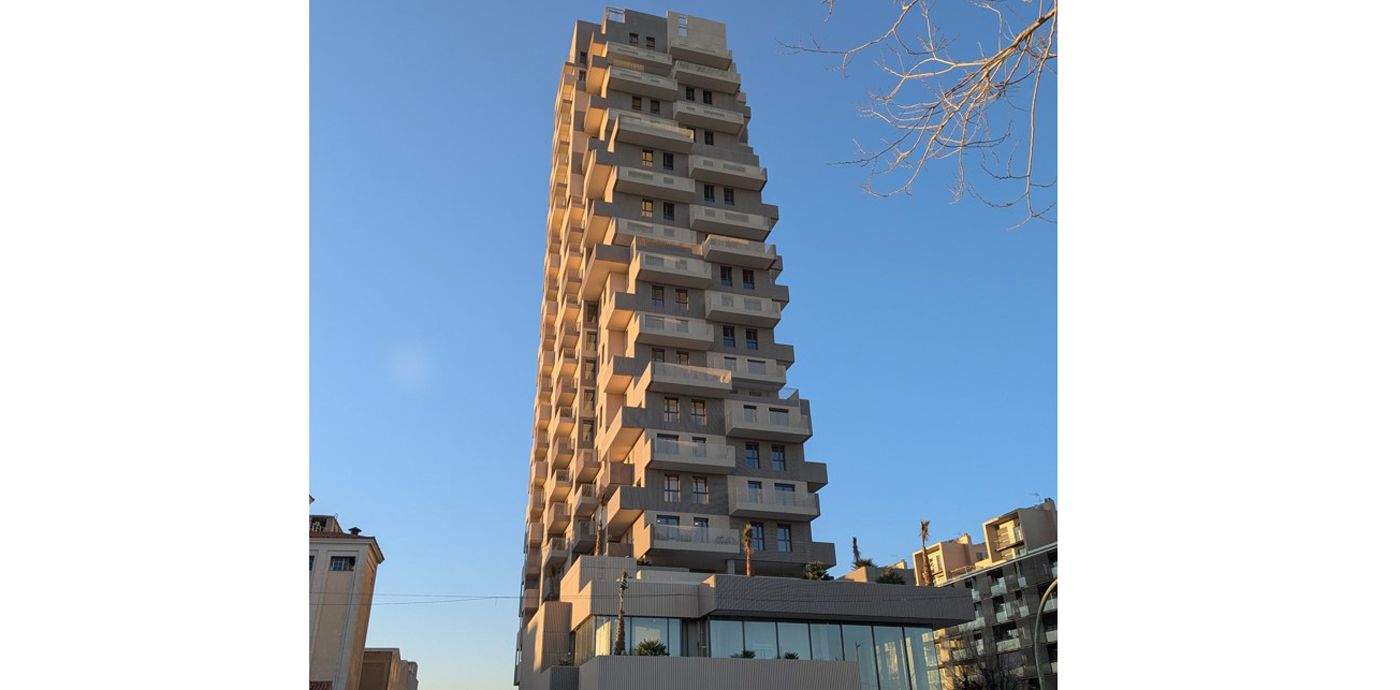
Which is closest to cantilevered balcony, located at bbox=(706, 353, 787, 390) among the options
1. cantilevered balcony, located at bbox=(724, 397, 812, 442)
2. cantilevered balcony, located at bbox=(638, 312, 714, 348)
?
cantilevered balcony, located at bbox=(638, 312, 714, 348)

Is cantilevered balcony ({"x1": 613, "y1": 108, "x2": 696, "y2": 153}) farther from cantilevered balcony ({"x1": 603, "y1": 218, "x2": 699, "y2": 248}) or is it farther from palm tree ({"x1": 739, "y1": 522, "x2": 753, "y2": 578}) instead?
palm tree ({"x1": 739, "y1": 522, "x2": 753, "y2": 578})

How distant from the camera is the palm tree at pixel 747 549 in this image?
31719mm

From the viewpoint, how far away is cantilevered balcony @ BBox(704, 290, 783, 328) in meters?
39.0

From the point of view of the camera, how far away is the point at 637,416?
34.9 meters

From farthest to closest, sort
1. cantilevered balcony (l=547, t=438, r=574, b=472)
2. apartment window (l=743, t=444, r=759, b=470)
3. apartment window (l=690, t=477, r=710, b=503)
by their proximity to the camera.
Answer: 1. cantilevered balcony (l=547, t=438, r=574, b=472)
2. apartment window (l=743, t=444, r=759, b=470)
3. apartment window (l=690, t=477, r=710, b=503)

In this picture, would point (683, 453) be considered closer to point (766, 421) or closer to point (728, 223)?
point (766, 421)

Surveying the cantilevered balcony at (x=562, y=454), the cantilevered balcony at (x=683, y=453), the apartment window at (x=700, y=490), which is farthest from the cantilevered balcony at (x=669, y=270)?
the cantilevered balcony at (x=562, y=454)

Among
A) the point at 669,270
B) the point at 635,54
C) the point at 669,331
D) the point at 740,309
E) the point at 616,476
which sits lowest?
the point at 616,476

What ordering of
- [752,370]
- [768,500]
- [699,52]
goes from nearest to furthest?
[768,500]
[752,370]
[699,52]

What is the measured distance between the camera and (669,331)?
37.7 meters

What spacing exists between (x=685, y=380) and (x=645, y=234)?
337 inches

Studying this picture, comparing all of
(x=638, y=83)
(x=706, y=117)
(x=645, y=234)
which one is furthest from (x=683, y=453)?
(x=638, y=83)

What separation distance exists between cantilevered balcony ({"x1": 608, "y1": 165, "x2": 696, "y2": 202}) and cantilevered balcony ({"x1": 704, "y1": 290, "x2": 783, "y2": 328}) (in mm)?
5775
